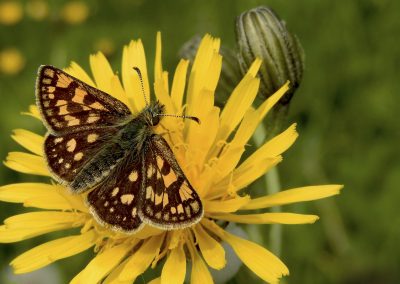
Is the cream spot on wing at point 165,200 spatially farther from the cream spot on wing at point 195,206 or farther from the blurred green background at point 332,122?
the blurred green background at point 332,122

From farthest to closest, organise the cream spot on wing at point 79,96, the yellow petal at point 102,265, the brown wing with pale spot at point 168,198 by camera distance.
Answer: the cream spot on wing at point 79,96, the yellow petal at point 102,265, the brown wing with pale spot at point 168,198

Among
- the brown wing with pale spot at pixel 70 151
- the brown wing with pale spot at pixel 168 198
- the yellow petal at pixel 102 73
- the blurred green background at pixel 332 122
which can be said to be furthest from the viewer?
the blurred green background at pixel 332 122

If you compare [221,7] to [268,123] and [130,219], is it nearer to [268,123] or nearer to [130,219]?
[268,123]

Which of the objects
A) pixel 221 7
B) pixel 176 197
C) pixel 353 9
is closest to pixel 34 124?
pixel 221 7

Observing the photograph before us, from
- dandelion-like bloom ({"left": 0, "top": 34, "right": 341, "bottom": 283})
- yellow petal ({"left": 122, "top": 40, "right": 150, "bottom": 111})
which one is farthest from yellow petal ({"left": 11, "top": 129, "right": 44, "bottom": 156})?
yellow petal ({"left": 122, "top": 40, "right": 150, "bottom": 111})

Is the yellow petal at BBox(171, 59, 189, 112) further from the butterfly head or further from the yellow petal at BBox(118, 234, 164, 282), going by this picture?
the yellow petal at BBox(118, 234, 164, 282)

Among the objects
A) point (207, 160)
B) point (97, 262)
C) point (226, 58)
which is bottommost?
point (97, 262)

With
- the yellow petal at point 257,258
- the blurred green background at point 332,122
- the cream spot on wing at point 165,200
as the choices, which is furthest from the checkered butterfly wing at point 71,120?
the blurred green background at point 332,122
